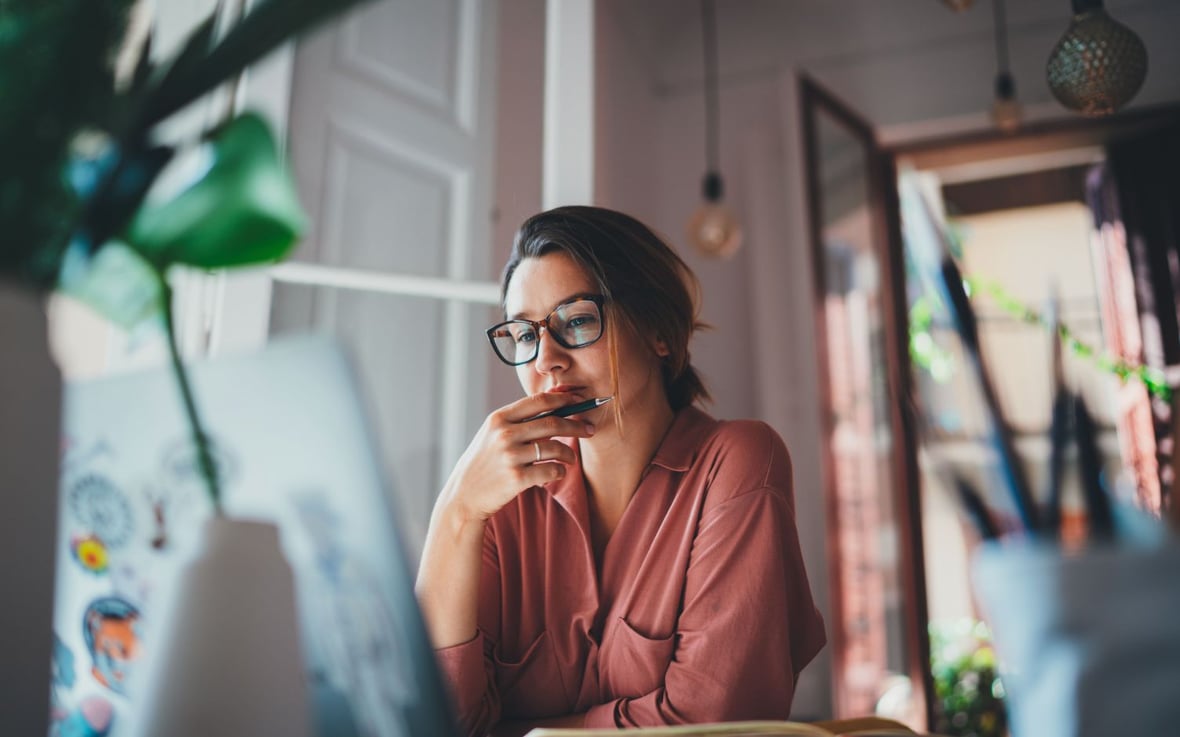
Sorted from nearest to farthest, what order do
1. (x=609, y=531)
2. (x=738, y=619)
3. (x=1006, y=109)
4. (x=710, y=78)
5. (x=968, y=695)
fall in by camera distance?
(x=738, y=619) < (x=609, y=531) < (x=1006, y=109) < (x=968, y=695) < (x=710, y=78)

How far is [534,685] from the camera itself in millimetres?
939

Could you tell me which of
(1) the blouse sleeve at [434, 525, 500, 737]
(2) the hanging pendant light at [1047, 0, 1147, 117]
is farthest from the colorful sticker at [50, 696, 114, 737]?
(2) the hanging pendant light at [1047, 0, 1147, 117]

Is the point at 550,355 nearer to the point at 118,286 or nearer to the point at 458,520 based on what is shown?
the point at 458,520

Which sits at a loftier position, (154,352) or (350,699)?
(154,352)

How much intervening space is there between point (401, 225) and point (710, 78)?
249cm

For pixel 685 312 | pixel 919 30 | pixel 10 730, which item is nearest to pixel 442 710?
pixel 10 730

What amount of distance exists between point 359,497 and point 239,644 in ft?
0.31

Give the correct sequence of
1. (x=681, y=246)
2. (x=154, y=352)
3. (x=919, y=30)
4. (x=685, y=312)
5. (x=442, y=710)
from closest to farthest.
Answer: (x=442, y=710)
(x=685, y=312)
(x=154, y=352)
(x=919, y=30)
(x=681, y=246)

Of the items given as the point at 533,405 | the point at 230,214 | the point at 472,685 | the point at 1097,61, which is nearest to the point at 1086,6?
the point at 1097,61

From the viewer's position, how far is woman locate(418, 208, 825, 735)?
2.78 ft

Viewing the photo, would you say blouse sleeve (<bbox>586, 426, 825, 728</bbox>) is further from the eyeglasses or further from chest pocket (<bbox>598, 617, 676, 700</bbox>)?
the eyeglasses

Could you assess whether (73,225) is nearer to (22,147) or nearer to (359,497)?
(22,147)

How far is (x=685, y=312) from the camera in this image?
3.79 feet

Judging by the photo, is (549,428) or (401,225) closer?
(549,428)
